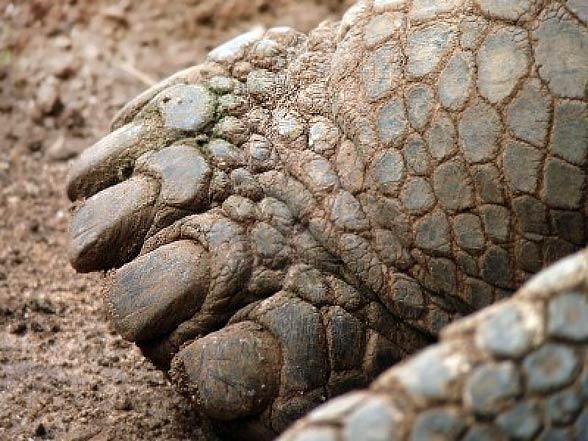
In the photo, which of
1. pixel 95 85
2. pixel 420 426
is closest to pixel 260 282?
pixel 420 426

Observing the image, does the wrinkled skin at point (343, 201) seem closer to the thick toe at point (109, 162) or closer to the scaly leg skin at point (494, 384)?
the thick toe at point (109, 162)

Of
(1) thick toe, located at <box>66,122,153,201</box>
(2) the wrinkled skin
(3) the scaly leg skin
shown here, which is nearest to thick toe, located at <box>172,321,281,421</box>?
(2) the wrinkled skin

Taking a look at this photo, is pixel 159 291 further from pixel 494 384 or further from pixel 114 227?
pixel 494 384

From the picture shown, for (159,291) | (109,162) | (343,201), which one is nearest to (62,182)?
(109,162)

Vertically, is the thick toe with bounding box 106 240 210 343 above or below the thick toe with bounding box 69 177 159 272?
below

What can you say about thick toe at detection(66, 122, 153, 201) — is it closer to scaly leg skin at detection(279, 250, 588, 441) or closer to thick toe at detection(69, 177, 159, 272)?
thick toe at detection(69, 177, 159, 272)

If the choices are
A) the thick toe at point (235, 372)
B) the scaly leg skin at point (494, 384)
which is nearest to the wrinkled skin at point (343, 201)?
the thick toe at point (235, 372)
